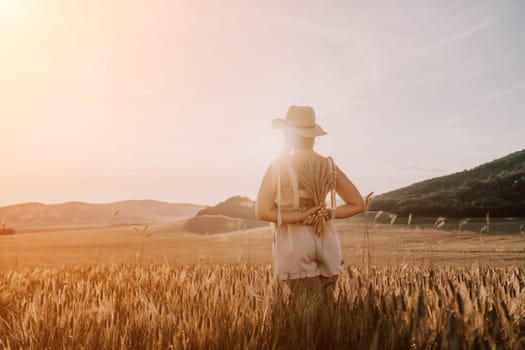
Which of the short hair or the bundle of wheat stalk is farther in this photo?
the short hair

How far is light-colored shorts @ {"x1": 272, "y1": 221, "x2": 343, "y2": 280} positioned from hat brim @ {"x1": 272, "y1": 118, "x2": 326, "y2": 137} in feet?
2.59

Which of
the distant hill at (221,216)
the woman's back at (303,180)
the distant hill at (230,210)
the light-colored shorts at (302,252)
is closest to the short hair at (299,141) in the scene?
the woman's back at (303,180)

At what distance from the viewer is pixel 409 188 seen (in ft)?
82.9

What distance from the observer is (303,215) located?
369cm

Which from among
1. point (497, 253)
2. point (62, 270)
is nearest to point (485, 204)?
point (497, 253)

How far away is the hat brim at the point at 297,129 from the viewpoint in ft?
12.9

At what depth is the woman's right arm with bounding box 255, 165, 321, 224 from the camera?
369 cm

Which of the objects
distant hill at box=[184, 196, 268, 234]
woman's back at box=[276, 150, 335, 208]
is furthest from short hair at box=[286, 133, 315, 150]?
distant hill at box=[184, 196, 268, 234]

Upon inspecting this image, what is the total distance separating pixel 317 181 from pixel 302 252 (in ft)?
2.00

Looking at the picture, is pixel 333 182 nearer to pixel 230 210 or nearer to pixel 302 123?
pixel 302 123

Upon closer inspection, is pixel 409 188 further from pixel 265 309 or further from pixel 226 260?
pixel 265 309

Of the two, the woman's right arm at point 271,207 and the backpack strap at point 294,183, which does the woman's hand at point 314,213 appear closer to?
the woman's right arm at point 271,207

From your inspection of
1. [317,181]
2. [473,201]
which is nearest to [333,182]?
[317,181]

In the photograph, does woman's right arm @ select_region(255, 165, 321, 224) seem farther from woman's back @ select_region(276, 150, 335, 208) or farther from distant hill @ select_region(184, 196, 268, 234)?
distant hill @ select_region(184, 196, 268, 234)
